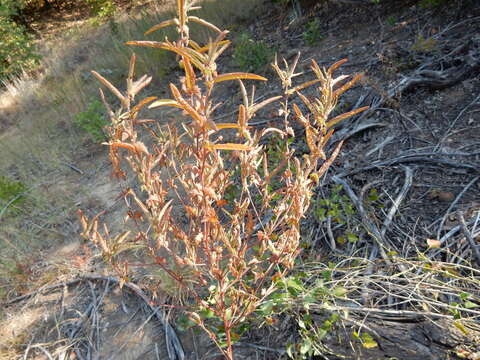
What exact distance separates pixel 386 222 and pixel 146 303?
150cm

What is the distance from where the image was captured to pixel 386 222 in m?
1.73

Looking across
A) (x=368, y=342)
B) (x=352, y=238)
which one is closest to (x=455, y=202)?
(x=352, y=238)

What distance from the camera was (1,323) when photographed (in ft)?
7.22

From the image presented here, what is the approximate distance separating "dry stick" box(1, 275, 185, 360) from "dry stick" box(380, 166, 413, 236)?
123cm

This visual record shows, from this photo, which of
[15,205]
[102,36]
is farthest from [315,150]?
[102,36]

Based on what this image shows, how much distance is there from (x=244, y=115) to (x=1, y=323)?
2.47m

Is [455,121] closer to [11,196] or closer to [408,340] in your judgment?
[408,340]

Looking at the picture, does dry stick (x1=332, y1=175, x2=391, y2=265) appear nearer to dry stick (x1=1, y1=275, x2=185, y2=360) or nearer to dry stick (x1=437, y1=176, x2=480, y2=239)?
dry stick (x1=437, y1=176, x2=480, y2=239)

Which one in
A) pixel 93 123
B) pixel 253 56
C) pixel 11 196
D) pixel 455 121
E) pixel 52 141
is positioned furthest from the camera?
pixel 52 141

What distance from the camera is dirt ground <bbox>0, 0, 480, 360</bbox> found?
4.44ft

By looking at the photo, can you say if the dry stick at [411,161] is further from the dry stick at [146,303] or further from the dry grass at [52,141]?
the dry grass at [52,141]

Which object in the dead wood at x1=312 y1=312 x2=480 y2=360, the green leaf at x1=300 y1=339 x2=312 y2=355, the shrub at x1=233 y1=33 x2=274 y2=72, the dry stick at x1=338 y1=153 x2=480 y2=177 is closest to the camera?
the dead wood at x1=312 y1=312 x2=480 y2=360

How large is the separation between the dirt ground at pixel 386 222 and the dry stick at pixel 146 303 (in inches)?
0.8

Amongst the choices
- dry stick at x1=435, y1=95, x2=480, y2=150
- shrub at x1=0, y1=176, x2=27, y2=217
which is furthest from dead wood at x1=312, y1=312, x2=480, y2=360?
shrub at x1=0, y1=176, x2=27, y2=217
